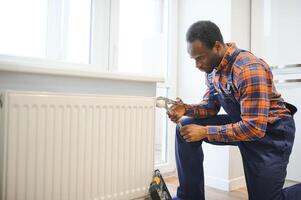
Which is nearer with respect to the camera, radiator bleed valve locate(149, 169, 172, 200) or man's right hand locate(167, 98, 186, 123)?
radiator bleed valve locate(149, 169, 172, 200)

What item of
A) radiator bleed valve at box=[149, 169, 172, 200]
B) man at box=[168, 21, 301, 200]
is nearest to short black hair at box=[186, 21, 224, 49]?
man at box=[168, 21, 301, 200]

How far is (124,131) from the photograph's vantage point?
1285 mm

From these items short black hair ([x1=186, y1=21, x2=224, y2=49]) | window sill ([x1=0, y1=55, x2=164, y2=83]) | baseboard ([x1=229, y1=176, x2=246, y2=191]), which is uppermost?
short black hair ([x1=186, y1=21, x2=224, y2=49])

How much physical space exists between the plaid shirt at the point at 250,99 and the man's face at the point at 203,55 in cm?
3

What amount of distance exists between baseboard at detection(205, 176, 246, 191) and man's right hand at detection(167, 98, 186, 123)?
0.73m

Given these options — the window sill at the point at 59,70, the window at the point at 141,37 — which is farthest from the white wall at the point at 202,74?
the window sill at the point at 59,70

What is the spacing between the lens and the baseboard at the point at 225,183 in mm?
1781

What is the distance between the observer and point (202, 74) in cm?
193

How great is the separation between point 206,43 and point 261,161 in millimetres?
522

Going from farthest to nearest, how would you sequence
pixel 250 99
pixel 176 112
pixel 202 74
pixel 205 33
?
1. pixel 202 74
2. pixel 176 112
3. pixel 205 33
4. pixel 250 99

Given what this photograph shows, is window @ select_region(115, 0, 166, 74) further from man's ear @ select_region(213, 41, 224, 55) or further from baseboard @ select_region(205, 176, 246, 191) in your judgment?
baseboard @ select_region(205, 176, 246, 191)

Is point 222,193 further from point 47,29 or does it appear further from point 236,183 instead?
point 47,29

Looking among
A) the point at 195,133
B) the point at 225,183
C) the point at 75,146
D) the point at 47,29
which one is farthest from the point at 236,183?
the point at 47,29

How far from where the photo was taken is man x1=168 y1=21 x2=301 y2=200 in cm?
105
